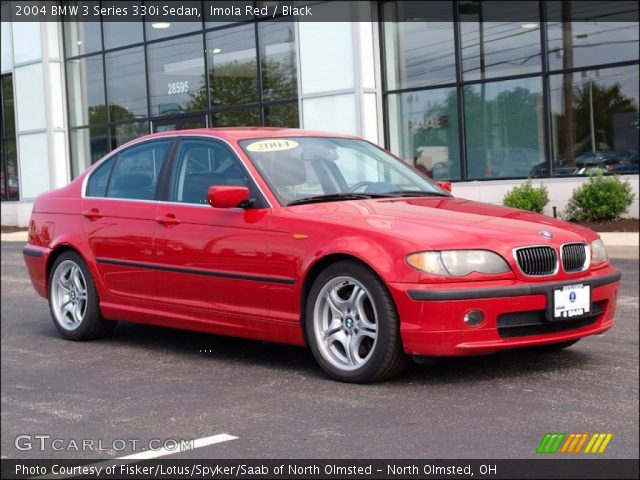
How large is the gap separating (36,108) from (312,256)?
23.5m

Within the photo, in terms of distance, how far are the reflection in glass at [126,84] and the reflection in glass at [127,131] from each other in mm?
211

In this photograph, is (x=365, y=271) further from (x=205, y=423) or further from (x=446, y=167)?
(x=446, y=167)

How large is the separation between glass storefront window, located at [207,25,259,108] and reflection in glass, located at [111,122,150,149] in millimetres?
2215

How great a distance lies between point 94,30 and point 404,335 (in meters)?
22.7

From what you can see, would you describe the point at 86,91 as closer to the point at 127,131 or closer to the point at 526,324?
the point at 127,131

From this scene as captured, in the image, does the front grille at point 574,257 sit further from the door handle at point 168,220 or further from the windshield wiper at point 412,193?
the door handle at point 168,220

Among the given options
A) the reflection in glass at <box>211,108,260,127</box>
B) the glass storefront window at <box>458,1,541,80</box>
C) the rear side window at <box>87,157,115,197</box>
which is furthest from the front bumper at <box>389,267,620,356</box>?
the reflection in glass at <box>211,108,260,127</box>

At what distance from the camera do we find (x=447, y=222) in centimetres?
596

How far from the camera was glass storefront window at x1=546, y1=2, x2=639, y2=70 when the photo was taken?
17.8 metres

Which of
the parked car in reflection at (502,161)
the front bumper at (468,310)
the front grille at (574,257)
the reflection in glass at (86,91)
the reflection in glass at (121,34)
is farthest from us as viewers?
the reflection in glass at (86,91)

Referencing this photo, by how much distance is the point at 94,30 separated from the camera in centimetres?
2672

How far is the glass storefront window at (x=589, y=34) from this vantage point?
58.4 feet

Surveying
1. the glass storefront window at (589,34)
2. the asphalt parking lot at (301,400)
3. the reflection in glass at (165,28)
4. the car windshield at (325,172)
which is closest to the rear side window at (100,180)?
the asphalt parking lot at (301,400)

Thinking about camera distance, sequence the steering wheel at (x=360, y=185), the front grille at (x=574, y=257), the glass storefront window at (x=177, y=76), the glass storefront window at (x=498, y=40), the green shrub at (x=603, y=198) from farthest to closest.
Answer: the glass storefront window at (x=177, y=76)
the glass storefront window at (x=498, y=40)
the green shrub at (x=603, y=198)
the steering wheel at (x=360, y=185)
the front grille at (x=574, y=257)
